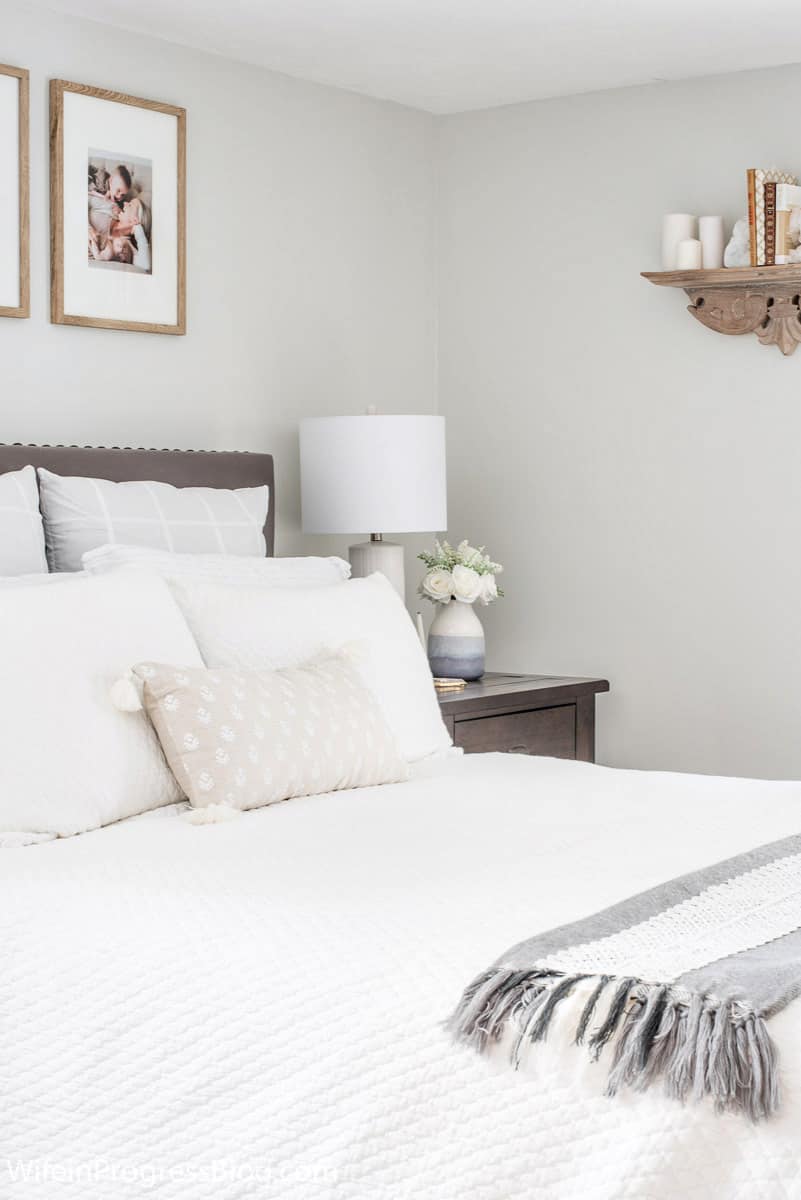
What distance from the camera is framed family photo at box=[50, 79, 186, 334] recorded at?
3.40m

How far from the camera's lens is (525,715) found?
374 cm

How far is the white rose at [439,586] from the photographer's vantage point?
3.84 meters

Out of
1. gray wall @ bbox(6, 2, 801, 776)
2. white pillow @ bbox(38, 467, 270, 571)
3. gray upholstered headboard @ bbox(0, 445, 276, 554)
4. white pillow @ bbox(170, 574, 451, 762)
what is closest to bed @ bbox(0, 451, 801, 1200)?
white pillow @ bbox(170, 574, 451, 762)

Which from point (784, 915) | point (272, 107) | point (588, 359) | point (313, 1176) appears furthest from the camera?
point (588, 359)

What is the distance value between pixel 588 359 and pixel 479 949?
2.87m

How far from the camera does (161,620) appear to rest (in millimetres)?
2619

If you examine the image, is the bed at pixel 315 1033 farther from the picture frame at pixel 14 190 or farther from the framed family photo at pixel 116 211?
the framed family photo at pixel 116 211

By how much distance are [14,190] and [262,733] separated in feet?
5.08

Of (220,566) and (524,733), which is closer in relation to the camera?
(220,566)

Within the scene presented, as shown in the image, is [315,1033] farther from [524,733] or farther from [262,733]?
[524,733]

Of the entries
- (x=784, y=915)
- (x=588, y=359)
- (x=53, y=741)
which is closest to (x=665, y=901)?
(x=784, y=915)

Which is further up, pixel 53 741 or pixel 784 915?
pixel 53 741

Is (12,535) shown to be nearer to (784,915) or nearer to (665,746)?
(784,915)

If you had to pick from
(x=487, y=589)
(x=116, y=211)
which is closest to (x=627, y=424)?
(x=487, y=589)
